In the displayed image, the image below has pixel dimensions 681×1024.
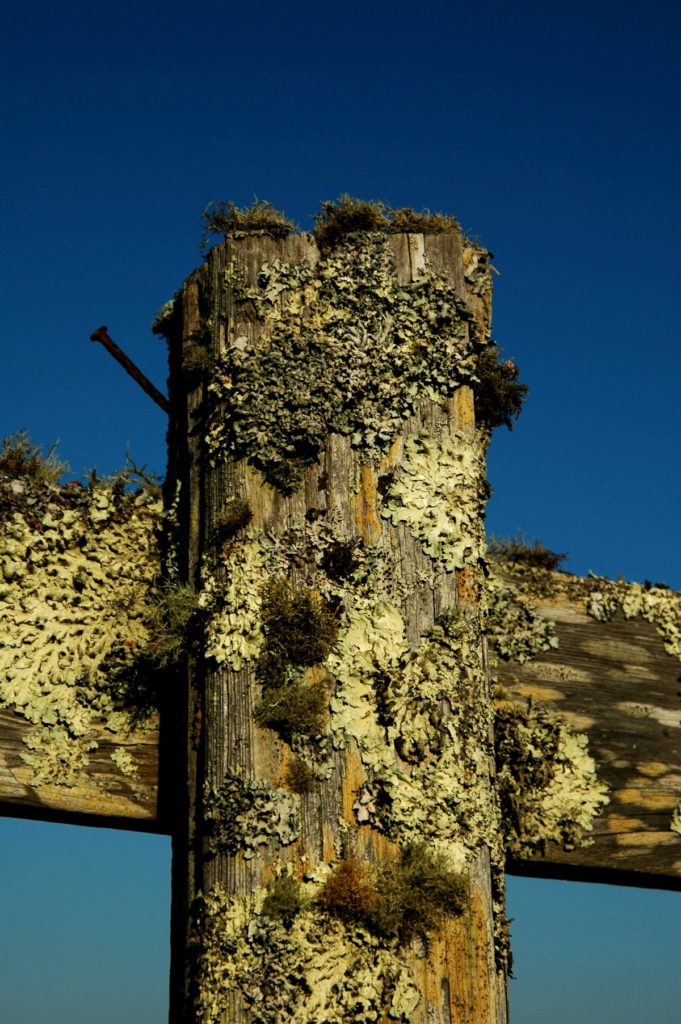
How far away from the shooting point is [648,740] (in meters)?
3.69

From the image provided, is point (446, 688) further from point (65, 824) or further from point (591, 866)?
point (65, 824)

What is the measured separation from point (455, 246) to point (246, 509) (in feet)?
4.03

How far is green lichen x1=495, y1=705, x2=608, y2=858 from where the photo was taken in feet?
11.5

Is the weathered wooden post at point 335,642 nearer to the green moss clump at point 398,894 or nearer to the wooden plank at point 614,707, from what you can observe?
the green moss clump at point 398,894

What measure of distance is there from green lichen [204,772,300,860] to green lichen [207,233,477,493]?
95 cm

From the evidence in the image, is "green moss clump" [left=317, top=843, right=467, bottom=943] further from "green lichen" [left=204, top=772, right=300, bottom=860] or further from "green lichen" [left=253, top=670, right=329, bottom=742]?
"green lichen" [left=253, top=670, right=329, bottom=742]

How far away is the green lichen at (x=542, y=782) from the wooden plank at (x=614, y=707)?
1.4 inches

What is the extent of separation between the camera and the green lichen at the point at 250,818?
3.12m

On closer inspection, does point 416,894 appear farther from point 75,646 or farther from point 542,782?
point 75,646

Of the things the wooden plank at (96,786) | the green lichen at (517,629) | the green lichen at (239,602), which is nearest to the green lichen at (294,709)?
the green lichen at (239,602)

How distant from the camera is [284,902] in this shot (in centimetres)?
302

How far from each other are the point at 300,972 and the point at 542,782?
1.02 m

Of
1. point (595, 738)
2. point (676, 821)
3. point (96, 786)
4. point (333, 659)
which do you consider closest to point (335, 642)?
point (333, 659)

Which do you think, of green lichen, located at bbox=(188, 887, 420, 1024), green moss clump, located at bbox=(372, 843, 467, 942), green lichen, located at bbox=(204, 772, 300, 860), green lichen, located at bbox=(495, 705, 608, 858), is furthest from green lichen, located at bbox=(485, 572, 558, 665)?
green lichen, located at bbox=(188, 887, 420, 1024)
